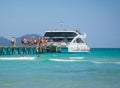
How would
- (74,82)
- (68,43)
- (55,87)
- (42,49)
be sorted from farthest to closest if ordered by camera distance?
(68,43) → (42,49) → (74,82) → (55,87)

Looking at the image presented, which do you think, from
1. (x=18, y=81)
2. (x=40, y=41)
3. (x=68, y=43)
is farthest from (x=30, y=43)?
(x=18, y=81)

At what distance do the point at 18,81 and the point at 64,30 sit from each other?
63.2 metres

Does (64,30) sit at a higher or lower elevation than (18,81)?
higher

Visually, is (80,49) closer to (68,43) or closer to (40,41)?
(68,43)

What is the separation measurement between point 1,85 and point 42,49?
51685 millimetres

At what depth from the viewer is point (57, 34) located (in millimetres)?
83562

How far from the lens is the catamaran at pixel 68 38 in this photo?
8138cm

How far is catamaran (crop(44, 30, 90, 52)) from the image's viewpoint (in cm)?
8138

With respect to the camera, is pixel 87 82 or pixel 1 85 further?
pixel 87 82

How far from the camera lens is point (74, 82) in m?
20.8

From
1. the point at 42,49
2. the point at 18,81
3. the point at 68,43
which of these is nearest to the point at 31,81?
the point at 18,81

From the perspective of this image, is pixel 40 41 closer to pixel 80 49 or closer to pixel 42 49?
pixel 42 49

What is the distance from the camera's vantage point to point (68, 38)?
83000 mm

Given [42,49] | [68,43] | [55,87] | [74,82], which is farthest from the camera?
[68,43]
